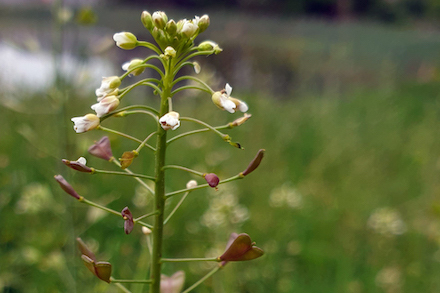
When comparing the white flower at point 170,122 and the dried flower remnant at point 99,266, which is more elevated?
the white flower at point 170,122

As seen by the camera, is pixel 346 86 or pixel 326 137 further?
pixel 346 86

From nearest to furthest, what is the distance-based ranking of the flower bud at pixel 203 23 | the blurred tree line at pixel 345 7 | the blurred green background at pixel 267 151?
1. the flower bud at pixel 203 23
2. the blurred green background at pixel 267 151
3. the blurred tree line at pixel 345 7

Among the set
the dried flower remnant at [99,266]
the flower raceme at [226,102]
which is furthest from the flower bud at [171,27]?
the dried flower remnant at [99,266]

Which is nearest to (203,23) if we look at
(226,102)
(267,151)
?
(226,102)

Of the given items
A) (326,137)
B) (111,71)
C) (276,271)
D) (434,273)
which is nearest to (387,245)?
(434,273)

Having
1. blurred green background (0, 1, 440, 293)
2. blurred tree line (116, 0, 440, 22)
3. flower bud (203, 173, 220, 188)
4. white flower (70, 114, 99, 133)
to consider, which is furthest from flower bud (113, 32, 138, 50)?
blurred tree line (116, 0, 440, 22)

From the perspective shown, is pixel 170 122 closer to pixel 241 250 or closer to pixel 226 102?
pixel 226 102

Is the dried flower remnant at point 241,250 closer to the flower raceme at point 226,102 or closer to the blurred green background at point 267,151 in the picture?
the flower raceme at point 226,102

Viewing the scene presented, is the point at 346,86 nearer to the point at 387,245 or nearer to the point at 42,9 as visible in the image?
the point at 387,245
